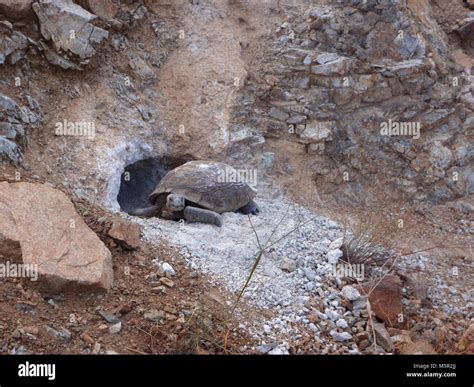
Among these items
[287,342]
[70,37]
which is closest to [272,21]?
[70,37]

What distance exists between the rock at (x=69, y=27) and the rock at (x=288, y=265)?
4.22 metres

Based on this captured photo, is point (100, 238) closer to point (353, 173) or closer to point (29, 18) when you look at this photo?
point (29, 18)

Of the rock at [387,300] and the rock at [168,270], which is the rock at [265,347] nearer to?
the rock at [168,270]

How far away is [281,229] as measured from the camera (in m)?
6.54

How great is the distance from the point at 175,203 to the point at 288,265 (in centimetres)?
166

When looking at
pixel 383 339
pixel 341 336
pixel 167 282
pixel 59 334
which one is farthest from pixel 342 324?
pixel 59 334

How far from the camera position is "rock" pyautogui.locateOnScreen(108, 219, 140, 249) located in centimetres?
516

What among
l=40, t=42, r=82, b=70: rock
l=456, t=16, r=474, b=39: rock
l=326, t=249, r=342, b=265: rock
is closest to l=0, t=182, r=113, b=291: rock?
l=40, t=42, r=82, b=70: rock

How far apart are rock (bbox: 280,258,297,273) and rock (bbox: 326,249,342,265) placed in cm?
45

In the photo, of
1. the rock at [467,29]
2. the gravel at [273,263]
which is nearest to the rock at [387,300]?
the gravel at [273,263]

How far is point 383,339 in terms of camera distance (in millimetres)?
4785

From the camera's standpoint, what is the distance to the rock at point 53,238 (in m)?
4.37

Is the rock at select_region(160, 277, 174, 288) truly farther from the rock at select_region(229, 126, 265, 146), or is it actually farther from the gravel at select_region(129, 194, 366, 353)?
the rock at select_region(229, 126, 265, 146)

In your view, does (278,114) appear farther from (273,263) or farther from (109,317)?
(109,317)
